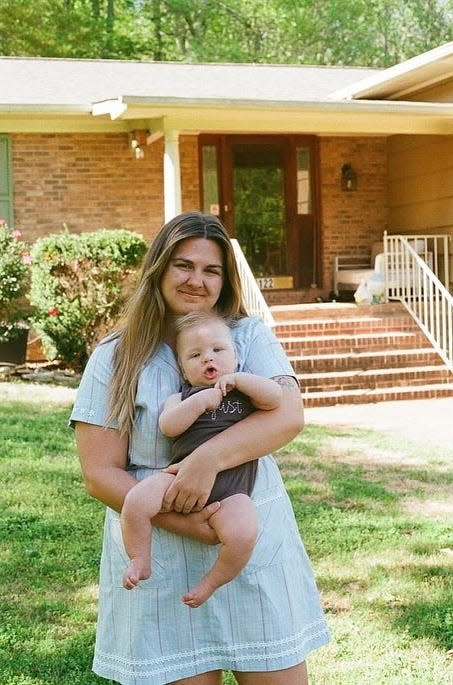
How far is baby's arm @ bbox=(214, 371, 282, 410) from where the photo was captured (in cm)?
200

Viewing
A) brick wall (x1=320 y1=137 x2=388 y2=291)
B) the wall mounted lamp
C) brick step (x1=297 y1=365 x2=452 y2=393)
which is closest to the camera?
brick step (x1=297 y1=365 x2=452 y2=393)

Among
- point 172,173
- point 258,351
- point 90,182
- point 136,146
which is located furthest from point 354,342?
point 258,351

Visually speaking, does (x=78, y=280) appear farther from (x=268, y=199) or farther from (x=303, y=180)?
(x=303, y=180)

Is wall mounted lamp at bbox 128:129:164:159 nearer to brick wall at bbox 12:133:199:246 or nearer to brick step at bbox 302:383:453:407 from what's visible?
brick wall at bbox 12:133:199:246

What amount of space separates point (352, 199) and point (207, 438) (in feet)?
42.4

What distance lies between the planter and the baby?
370 inches

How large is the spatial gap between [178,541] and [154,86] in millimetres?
13158

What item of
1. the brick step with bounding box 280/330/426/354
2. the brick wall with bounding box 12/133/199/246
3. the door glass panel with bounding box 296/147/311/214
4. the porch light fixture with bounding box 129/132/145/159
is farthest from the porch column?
the door glass panel with bounding box 296/147/311/214

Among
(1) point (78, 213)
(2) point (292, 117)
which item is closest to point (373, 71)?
(2) point (292, 117)

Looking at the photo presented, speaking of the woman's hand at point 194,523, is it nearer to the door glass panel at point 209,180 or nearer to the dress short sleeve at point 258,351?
the dress short sleeve at point 258,351

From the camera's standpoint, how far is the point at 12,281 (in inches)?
432

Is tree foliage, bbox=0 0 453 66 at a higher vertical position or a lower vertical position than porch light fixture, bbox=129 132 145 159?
higher

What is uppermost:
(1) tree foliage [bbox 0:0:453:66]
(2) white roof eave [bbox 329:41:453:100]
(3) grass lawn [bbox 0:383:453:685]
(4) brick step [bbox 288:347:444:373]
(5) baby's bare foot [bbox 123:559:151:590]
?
(1) tree foliage [bbox 0:0:453:66]

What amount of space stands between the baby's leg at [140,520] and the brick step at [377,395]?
795 cm
